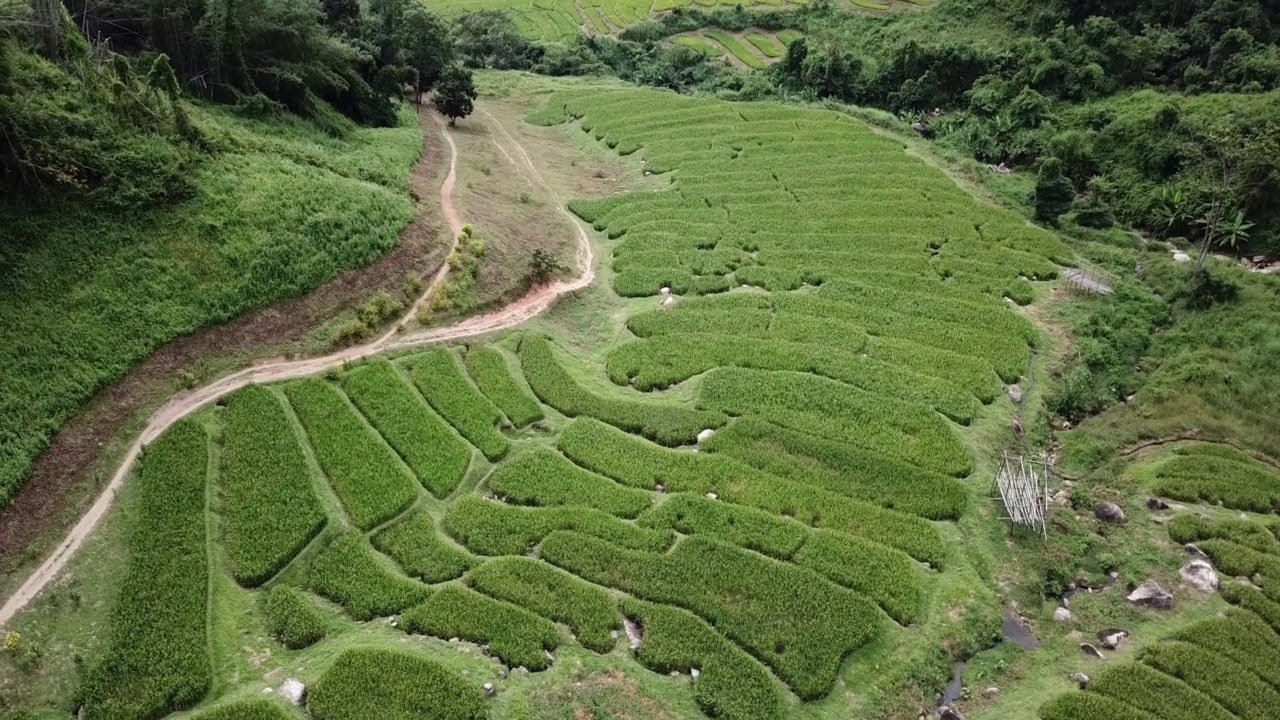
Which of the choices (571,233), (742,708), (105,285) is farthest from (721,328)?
(105,285)

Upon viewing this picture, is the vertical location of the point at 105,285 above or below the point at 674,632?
above

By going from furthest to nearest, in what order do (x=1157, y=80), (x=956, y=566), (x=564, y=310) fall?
(x=1157, y=80) < (x=564, y=310) < (x=956, y=566)

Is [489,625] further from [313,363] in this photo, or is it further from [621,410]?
[313,363]

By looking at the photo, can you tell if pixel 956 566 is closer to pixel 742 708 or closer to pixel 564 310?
pixel 742 708

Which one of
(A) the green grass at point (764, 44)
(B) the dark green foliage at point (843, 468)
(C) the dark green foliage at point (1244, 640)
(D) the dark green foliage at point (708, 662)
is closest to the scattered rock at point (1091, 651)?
(C) the dark green foliage at point (1244, 640)

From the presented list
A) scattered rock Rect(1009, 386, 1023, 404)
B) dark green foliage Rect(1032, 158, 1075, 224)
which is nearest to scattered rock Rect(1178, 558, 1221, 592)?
scattered rock Rect(1009, 386, 1023, 404)

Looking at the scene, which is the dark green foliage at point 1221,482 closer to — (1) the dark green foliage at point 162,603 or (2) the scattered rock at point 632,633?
(2) the scattered rock at point 632,633
